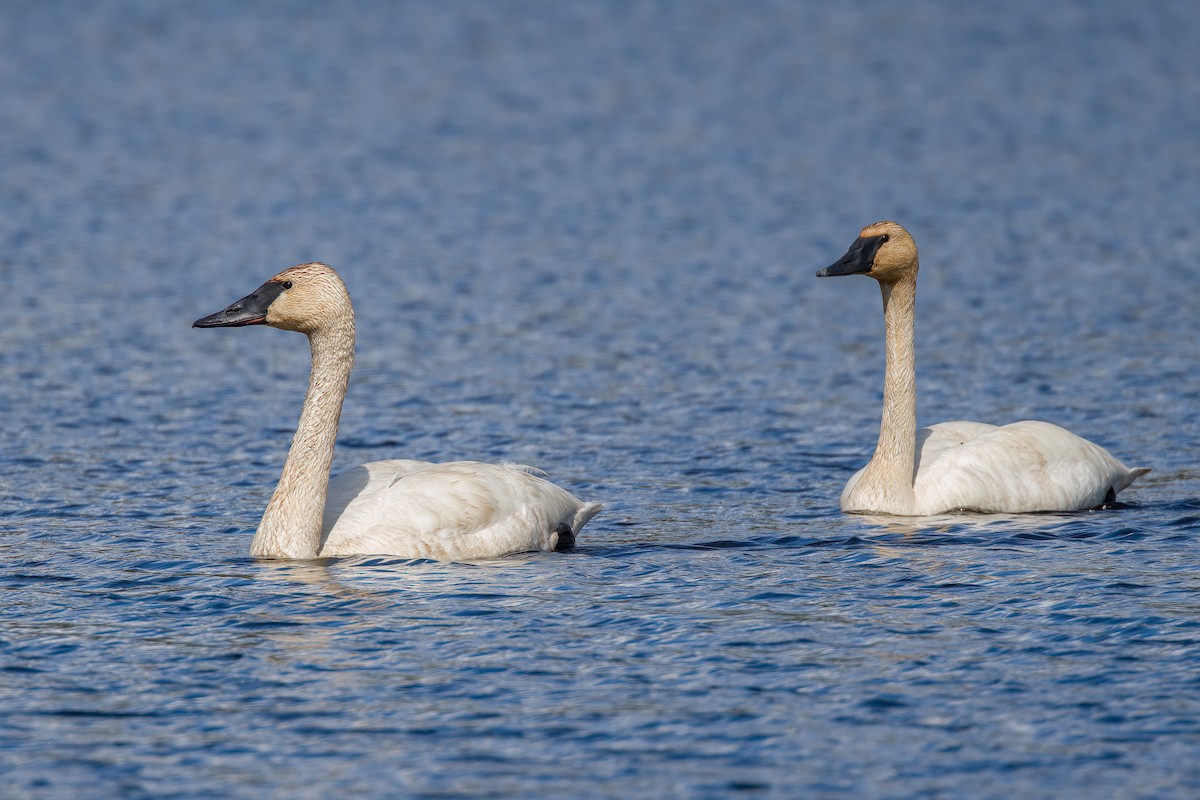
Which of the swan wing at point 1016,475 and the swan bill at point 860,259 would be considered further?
the swan bill at point 860,259

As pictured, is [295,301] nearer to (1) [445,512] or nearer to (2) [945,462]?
(1) [445,512]

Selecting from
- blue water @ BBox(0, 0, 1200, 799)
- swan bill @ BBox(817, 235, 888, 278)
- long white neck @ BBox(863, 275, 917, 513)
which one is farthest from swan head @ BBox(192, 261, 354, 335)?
long white neck @ BBox(863, 275, 917, 513)

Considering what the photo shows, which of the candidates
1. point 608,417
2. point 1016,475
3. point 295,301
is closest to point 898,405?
point 1016,475

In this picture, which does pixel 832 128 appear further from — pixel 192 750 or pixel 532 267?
pixel 192 750

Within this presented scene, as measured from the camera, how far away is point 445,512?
11.5 m

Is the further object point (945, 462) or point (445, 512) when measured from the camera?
point (945, 462)

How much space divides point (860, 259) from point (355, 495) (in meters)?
3.93

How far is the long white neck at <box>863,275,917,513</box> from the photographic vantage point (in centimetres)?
1277

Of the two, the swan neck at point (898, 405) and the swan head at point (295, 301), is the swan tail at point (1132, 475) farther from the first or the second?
the swan head at point (295, 301)

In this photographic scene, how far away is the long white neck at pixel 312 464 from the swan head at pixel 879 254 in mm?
3483

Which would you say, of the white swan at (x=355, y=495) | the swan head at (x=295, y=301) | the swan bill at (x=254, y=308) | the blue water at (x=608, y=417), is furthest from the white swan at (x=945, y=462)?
the swan bill at (x=254, y=308)

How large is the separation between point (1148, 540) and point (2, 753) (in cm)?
729

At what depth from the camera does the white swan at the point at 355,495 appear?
1146cm

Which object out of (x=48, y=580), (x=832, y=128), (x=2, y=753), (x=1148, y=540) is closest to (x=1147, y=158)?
(x=832, y=128)
